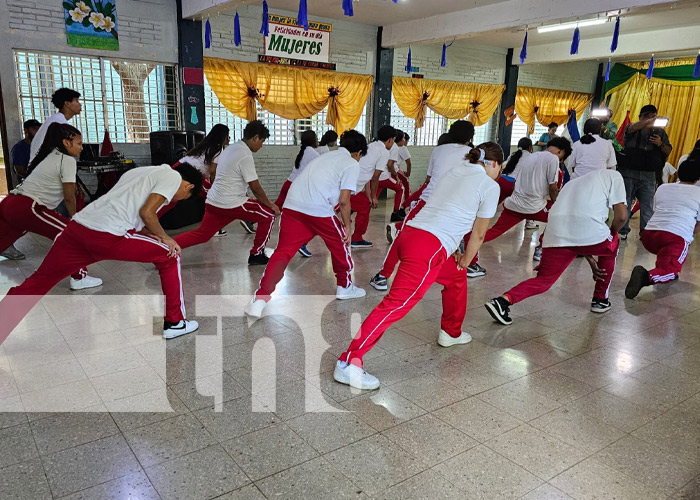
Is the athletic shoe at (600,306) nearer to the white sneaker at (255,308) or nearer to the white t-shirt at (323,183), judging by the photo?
the white t-shirt at (323,183)

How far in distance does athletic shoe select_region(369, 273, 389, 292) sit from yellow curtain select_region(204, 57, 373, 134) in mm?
4728

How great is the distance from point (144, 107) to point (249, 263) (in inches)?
148

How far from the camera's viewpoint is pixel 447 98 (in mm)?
10609

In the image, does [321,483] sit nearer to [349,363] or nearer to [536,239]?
[349,363]

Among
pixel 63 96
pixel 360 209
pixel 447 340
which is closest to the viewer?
pixel 447 340

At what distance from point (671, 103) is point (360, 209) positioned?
34.6 ft

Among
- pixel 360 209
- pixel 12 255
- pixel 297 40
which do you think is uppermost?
pixel 297 40

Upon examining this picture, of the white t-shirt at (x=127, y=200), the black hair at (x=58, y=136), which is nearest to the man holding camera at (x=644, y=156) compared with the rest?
the white t-shirt at (x=127, y=200)

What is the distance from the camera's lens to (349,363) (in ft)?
8.64

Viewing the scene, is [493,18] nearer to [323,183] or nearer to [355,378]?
[323,183]

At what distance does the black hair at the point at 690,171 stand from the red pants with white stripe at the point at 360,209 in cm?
279

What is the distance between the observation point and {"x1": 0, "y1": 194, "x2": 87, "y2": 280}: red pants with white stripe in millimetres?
3627

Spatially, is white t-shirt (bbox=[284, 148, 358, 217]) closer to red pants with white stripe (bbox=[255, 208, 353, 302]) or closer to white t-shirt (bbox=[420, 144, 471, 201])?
red pants with white stripe (bbox=[255, 208, 353, 302])

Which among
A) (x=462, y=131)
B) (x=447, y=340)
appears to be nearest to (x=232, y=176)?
(x=462, y=131)
